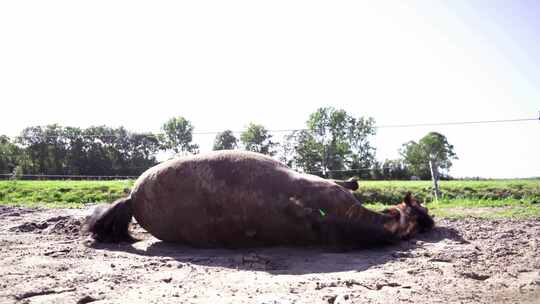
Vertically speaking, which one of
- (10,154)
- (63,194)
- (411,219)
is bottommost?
(63,194)

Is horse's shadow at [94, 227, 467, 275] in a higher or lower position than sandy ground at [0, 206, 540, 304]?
lower

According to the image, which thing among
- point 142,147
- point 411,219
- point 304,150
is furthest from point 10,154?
point 411,219

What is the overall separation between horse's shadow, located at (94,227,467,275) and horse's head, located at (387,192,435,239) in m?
0.11

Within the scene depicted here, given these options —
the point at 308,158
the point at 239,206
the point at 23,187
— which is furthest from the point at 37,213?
the point at 308,158

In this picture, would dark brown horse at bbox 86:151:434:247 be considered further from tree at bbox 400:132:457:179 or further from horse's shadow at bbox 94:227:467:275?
tree at bbox 400:132:457:179

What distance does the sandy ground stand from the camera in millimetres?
3146

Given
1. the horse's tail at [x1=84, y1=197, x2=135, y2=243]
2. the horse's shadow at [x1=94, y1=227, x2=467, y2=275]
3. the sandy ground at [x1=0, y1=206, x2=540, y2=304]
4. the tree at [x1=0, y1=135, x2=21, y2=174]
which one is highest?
the tree at [x1=0, y1=135, x2=21, y2=174]

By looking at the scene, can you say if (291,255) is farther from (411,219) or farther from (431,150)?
(431,150)

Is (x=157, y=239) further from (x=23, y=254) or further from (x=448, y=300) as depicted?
(x=448, y=300)

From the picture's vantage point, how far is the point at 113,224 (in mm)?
6203

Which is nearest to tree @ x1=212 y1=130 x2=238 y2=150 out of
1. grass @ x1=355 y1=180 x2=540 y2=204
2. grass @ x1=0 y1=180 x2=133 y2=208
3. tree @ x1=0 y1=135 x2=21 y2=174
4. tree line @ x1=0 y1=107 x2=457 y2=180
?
tree line @ x1=0 y1=107 x2=457 y2=180

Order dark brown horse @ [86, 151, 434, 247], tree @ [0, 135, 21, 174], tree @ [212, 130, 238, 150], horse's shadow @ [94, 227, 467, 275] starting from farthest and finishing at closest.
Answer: tree @ [0, 135, 21, 174]
tree @ [212, 130, 238, 150]
dark brown horse @ [86, 151, 434, 247]
horse's shadow @ [94, 227, 467, 275]

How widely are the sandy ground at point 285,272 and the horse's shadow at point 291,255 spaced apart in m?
0.01

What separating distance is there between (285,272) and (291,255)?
3.06ft
